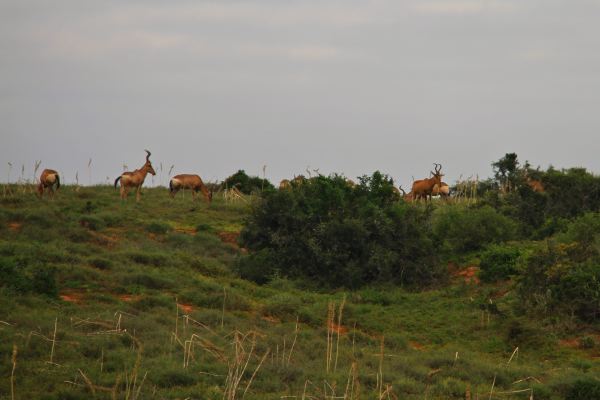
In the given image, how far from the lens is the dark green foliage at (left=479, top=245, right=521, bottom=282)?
1869cm

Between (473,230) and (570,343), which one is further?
(473,230)

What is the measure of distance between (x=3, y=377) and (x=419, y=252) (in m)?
11.7

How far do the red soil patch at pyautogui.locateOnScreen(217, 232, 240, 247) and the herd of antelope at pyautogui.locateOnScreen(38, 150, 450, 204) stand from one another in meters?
3.89

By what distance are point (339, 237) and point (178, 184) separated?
14.0 metres

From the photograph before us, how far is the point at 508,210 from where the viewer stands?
25.1 m

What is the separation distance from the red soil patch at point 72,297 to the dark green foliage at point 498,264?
8.49 meters

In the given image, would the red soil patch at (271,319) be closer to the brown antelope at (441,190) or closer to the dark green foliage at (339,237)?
the dark green foliage at (339,237)

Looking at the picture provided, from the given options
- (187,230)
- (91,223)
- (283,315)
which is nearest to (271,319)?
(283,315)

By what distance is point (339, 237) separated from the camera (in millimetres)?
20328

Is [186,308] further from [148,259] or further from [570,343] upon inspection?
[570,343]

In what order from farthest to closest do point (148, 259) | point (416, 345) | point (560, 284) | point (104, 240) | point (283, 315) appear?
point (104, 240), point (148, 259), point (560, 284), point (283, 315), point (416, 345)

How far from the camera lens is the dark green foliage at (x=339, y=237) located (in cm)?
1995

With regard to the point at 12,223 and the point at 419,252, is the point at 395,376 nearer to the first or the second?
the point at 419,252

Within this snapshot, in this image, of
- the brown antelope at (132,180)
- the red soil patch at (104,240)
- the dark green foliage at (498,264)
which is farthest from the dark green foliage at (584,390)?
the brown antelope at (132,180)
